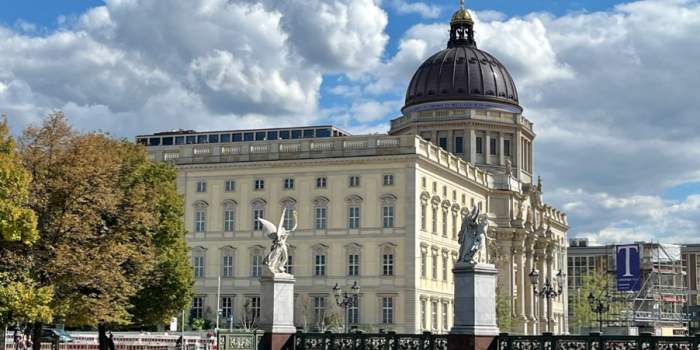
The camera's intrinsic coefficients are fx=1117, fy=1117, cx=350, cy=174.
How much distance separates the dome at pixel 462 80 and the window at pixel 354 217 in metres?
40.2

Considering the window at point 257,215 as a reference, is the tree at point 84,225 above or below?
below

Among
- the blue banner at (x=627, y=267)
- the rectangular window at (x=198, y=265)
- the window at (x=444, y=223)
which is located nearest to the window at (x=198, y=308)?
the rectangular window at (x=198, y=265)

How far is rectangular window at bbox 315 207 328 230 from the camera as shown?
3780 inches

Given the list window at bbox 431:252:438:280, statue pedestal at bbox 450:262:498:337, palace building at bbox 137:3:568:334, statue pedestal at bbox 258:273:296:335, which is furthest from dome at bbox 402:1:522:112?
statue pedestal at bbox 450:262:498:337

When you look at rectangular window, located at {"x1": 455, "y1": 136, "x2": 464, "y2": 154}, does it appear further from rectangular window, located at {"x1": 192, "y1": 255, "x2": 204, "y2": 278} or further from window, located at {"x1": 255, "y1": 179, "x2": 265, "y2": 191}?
rectangular window, located at {"x1": 192, "y1": 255, "x2": 204, "y2": 278}

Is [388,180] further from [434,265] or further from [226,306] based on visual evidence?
[226,306]

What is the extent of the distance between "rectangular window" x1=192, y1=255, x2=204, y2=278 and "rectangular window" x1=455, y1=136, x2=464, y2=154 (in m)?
41.1

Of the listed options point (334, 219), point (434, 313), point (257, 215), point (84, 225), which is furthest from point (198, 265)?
point (84, 225)

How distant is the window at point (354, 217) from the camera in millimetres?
95188

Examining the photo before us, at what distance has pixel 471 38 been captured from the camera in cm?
14550

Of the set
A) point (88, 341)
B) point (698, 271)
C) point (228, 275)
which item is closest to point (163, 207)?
point (88, 341)

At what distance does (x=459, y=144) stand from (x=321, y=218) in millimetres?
39604

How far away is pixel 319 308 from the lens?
9581 centimetres

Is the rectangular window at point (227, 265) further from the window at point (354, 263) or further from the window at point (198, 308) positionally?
the window at point (354, 263)
